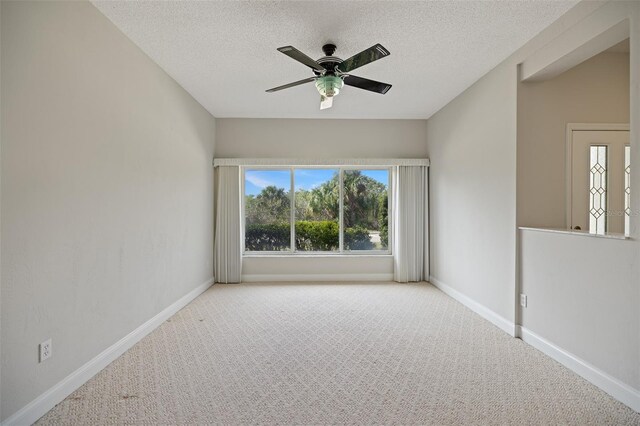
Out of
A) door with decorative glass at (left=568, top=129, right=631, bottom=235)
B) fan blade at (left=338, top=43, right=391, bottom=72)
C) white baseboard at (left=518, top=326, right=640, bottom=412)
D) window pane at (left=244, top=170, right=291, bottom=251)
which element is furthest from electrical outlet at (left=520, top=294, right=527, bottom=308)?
window pane at (left=244, top=170, right=291, bottom=251)

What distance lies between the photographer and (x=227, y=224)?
5.45 metres

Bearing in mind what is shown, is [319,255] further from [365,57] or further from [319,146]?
[365,57]

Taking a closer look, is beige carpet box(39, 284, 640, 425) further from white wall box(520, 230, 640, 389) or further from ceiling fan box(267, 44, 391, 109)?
ceiling fan box(267, 44, 391, 109)

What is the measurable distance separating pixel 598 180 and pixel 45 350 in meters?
Result: 4.44

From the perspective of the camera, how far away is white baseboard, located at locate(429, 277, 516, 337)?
326cm

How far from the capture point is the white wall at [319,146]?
5547 mm

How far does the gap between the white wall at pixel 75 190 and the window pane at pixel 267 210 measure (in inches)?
83.2

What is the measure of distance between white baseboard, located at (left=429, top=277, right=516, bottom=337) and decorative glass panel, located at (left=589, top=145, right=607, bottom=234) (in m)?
1.14

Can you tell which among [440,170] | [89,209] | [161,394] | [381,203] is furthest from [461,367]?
[381,203]

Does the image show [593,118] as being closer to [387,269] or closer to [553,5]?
[553,5]

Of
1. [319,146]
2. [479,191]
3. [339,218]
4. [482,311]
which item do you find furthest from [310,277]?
[479,191]

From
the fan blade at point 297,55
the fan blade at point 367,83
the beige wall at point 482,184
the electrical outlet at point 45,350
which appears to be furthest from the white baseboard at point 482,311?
the electrical outlet at point 45,350

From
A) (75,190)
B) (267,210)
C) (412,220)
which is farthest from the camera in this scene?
(267,210)

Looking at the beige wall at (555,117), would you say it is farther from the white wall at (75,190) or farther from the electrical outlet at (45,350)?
the electrical outlet at (45,350)
